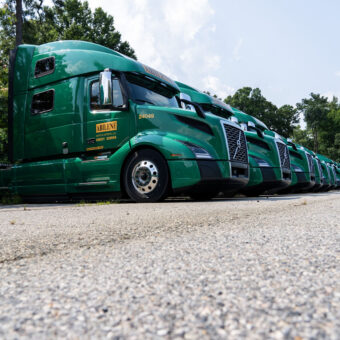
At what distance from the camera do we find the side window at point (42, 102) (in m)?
6.93

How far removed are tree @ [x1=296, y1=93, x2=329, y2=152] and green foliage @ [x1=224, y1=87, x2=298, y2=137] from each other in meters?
11.6

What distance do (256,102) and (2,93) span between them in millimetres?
32496

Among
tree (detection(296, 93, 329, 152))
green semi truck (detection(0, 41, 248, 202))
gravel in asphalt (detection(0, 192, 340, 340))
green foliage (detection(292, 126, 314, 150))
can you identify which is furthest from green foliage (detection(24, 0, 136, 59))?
green foliage (detection(292, 126, 314, 150))

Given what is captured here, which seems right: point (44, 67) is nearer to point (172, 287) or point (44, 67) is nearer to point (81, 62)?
point (81, 62)

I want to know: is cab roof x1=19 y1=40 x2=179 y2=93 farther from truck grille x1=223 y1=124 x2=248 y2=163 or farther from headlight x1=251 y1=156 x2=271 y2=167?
headlight x1=251 y1=156 x2=271 y2=167

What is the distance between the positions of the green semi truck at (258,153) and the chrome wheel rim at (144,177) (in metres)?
2.92

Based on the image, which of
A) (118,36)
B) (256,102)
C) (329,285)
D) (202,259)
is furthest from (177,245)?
(256,102)

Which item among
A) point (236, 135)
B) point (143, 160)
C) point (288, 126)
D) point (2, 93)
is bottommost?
point (143, 160)

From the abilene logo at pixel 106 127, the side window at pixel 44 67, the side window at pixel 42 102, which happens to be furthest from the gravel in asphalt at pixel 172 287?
the side window at pixel 44 67

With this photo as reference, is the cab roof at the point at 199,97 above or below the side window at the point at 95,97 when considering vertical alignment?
above

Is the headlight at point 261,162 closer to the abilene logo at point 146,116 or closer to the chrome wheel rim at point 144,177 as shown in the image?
the abilene logo at point 146,116

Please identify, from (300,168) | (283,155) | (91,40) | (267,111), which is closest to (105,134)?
(283,155)

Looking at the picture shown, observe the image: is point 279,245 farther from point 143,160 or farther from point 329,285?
point 143,160

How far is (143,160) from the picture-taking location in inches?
227
